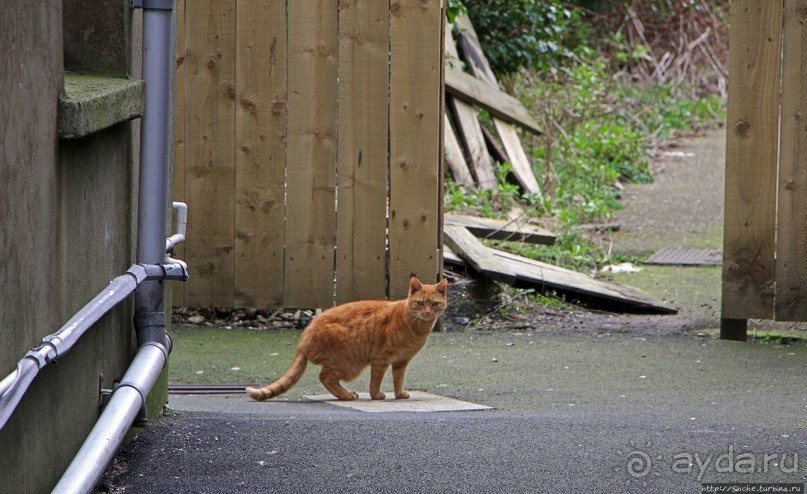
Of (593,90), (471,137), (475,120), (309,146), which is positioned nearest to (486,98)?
(475,120)

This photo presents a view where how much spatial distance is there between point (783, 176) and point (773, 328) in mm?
1230

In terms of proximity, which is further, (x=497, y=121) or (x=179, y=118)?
(x=497, y=121)

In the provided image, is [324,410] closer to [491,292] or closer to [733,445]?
[733,445]

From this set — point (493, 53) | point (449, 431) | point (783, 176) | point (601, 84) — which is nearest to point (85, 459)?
point (449, 431)

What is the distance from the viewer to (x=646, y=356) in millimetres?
6027

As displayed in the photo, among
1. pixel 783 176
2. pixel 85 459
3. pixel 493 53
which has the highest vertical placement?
pixel 493 53

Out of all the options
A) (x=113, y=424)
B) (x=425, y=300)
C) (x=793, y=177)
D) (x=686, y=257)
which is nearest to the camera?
(x=113, y=424)

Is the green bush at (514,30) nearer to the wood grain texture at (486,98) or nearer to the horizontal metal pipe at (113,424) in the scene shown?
the wood grain texture at (486,98)

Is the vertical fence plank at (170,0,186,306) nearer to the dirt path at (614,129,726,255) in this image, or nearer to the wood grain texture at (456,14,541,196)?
the dirt path at (614,129,726,255)

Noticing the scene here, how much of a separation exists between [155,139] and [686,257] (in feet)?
21.5

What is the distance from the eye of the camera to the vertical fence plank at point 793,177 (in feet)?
19.5

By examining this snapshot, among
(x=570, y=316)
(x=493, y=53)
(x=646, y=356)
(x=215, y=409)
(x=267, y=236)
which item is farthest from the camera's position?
(x=493, y=53)

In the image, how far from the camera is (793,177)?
6.03 m

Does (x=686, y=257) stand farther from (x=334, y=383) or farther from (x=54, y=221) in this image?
(x=54, y=221)
